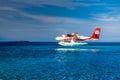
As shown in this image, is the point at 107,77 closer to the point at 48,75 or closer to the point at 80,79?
the point at 80,79

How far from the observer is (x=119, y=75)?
4312 cm

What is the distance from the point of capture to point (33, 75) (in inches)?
1693

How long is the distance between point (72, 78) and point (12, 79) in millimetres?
7164

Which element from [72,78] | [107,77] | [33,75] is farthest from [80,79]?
[33,75]

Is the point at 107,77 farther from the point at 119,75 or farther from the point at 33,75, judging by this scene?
the point at 33,75

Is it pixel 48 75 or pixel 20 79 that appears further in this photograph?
pixel 48 75

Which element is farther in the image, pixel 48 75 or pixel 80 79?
pixel 48 75

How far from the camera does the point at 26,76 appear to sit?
42.0m

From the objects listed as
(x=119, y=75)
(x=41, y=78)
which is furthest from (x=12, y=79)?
(x=119, y=75)

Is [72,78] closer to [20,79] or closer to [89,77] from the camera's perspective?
[89,77]

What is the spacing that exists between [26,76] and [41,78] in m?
2.62

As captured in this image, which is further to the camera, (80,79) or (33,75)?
(33,75)

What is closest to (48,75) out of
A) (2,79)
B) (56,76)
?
(56,76)

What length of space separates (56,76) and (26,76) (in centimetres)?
375
